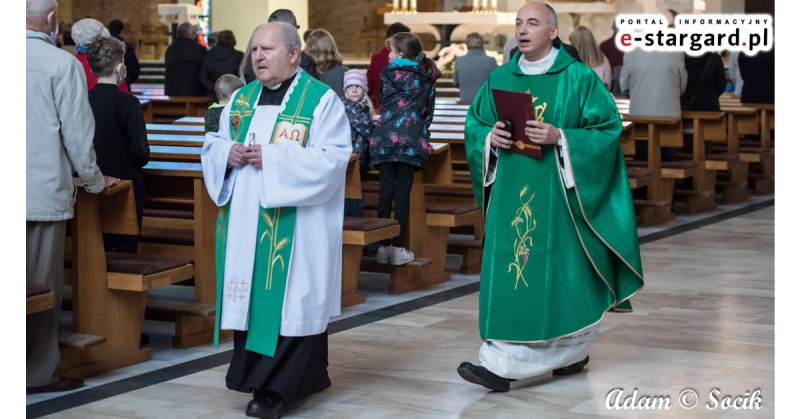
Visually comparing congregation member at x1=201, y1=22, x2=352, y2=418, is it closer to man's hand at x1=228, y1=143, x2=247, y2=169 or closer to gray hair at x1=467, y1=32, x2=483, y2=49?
man's hand at x1=228, y1=143, x2=247, y2=169

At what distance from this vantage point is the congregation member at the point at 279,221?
3857 millimetres

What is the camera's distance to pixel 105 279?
4.61 meters

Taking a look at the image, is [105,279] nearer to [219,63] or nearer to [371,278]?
[371,278]

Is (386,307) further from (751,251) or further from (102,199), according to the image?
(751,251)

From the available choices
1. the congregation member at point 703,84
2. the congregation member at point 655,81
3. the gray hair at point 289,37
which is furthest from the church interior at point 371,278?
the congregation member at point 703,84

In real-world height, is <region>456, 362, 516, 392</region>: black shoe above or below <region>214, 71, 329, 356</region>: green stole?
below

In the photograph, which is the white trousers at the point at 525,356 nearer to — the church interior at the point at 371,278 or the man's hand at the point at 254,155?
the church interior at the point at 371,278

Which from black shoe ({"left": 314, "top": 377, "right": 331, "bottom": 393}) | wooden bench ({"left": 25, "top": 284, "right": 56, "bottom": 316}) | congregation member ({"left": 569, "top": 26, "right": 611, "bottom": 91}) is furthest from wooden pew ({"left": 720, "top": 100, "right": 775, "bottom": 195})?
wooden bench ({"left": 25, "top": 284, "right": 56, "bottom": 316})

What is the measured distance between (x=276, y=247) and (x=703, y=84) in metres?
6.86

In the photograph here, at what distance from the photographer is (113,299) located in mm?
4668

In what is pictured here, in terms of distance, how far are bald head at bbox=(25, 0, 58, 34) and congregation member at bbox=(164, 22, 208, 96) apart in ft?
24.0

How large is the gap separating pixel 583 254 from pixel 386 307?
1.84 m

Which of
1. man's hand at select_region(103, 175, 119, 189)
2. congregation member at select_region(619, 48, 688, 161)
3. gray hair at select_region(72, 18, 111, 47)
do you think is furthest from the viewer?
congregation member at select_region(619, 48, 688, 161)

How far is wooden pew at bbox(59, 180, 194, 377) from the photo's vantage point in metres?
4.54
